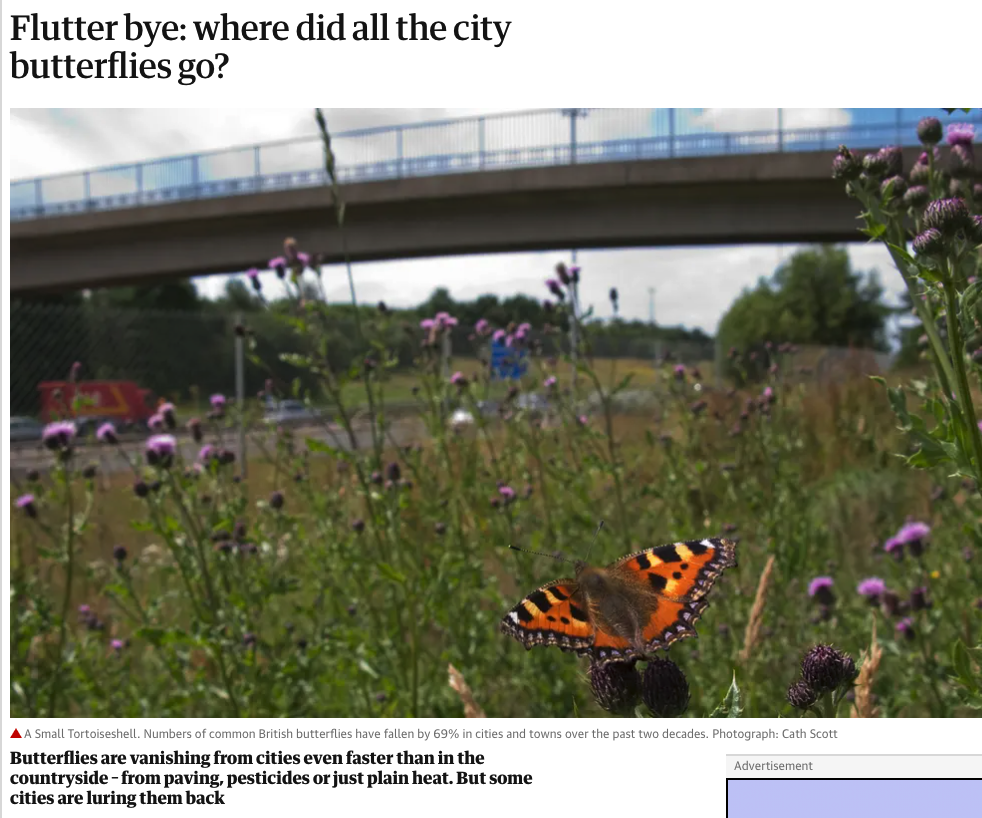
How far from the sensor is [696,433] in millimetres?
4312

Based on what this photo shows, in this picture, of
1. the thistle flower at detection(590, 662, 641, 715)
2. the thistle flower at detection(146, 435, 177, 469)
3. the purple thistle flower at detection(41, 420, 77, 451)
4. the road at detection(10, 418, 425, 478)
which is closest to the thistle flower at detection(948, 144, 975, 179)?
the thistle flower at detection(590, 662, 641, 715)

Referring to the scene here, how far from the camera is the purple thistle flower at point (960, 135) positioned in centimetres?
201

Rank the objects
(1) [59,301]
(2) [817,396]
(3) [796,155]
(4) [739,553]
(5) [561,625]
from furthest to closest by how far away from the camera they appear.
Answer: (1) [59,301] → (3) [796,155] → (2) [817,396] → (4) [739,553] → (5) [561,625]

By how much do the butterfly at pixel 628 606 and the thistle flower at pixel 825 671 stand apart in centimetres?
17

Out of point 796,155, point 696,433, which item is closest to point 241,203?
point 796,155

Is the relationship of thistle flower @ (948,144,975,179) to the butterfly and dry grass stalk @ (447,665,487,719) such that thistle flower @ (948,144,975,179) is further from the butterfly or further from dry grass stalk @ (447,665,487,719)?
dry grass stalk @ (447,665,487,719)

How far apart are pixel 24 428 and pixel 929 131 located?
11854 millimetres

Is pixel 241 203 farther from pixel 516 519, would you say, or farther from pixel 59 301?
pixel 59 301

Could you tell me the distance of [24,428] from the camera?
10672mm

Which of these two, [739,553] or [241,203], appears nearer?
[739,553]

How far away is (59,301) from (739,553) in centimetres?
3176

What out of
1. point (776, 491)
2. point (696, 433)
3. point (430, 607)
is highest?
point (696, 433)

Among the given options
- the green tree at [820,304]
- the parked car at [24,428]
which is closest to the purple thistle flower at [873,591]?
the parked car at [24,428]

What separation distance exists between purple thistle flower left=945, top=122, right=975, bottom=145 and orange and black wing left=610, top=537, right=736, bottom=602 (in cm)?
149
